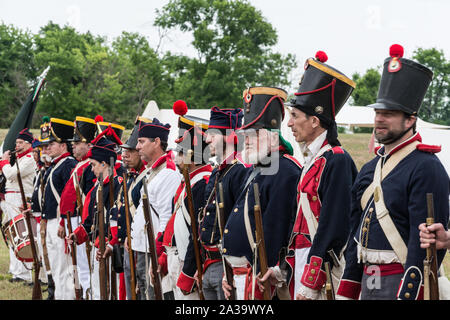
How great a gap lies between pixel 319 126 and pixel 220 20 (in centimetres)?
3583

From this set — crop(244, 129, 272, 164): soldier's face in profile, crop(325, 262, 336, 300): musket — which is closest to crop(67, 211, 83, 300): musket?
crop(244, 129, 272, 164): soldier's face in profile

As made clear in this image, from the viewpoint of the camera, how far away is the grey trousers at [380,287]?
3.38 m

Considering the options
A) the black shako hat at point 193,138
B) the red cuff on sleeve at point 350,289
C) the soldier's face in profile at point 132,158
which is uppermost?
the black shako hat at point 193,138

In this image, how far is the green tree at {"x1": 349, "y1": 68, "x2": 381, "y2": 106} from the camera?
45500 millimetres

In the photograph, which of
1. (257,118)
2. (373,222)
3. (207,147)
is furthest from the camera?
(207,147)

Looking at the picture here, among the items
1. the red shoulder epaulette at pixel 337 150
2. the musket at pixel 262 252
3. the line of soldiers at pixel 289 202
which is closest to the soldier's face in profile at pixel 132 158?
the line of soldiers at pixel 289 202

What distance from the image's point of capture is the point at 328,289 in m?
3.54

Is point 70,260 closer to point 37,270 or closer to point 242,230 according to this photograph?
point 37,270

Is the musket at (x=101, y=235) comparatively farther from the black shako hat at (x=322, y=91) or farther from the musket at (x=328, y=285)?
the musket at (x=328, y=285)

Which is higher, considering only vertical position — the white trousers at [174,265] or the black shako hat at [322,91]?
the black shako hat at [322,91]

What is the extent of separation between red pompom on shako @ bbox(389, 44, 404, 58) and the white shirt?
3133 mm


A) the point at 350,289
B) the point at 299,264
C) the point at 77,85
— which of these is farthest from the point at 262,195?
the point at 77,85

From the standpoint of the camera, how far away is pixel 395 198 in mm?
3393
